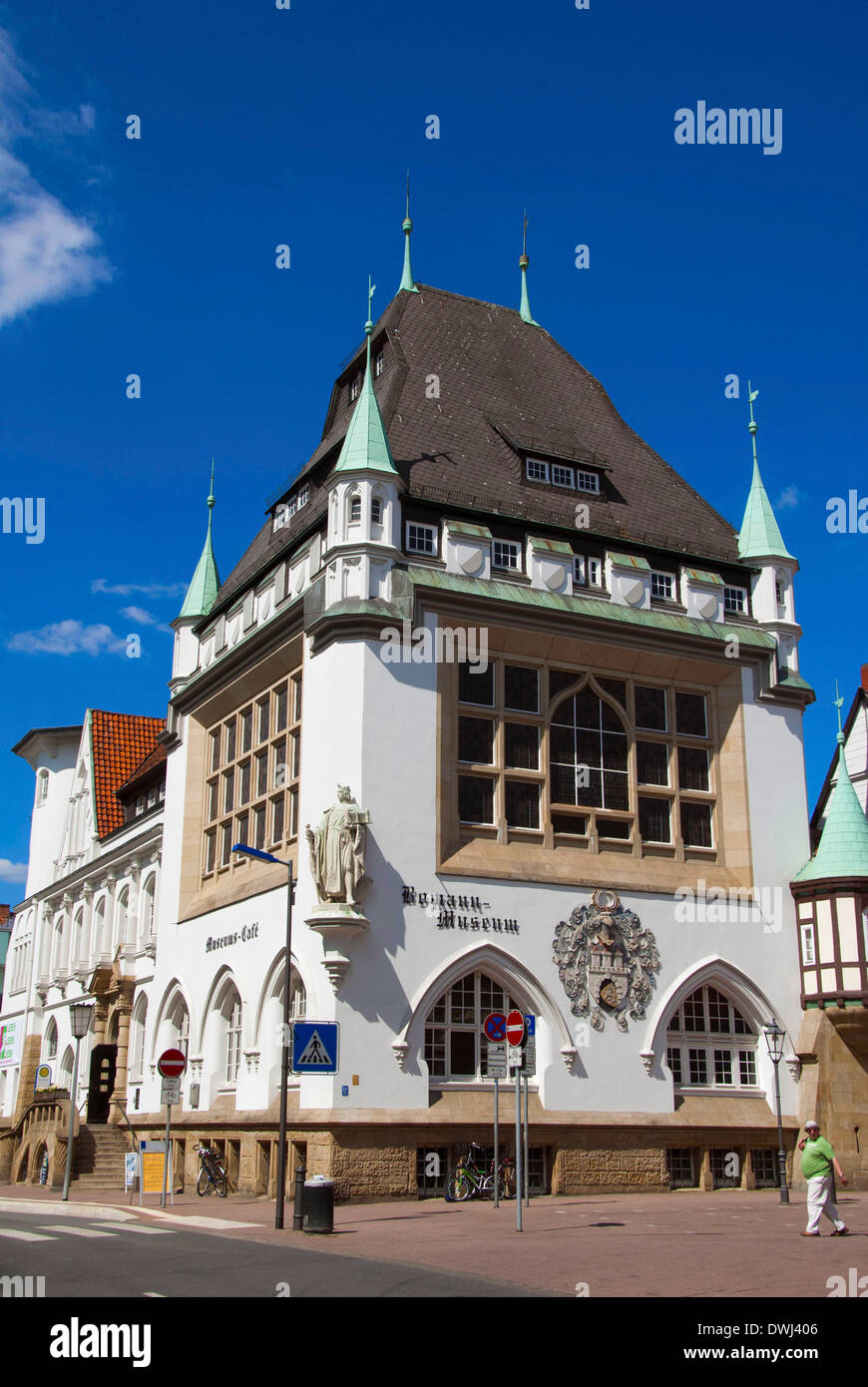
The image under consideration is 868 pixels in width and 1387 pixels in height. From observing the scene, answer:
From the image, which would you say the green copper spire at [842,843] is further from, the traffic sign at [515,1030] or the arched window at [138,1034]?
the arched window at [138,1034]

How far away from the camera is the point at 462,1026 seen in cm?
2998

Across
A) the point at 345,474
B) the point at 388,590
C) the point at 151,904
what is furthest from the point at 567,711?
the point at 151,904

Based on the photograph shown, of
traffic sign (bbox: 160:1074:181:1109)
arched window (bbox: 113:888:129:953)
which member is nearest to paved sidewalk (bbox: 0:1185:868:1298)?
traffic sign (bbox: 160:1074:181:1109)

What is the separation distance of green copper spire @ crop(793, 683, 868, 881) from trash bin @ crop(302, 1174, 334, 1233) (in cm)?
1756

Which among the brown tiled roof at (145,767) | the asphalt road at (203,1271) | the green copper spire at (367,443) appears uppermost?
the green copper spire at (367,443)

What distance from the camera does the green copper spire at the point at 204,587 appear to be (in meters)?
43.2

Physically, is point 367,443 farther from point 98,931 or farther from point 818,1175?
point 98,931

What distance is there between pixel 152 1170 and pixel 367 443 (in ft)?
53.8

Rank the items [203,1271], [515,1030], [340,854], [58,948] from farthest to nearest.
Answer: [58,948]
[340,854]
[515,1030]
[203,1271]

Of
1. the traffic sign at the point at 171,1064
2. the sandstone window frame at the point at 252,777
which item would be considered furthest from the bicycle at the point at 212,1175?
the sandstone window frame at the point at 252,777

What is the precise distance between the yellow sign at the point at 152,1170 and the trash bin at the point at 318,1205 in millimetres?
8174

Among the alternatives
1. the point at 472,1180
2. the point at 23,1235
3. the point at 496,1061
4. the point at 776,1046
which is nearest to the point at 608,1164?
the point at 472,1180
